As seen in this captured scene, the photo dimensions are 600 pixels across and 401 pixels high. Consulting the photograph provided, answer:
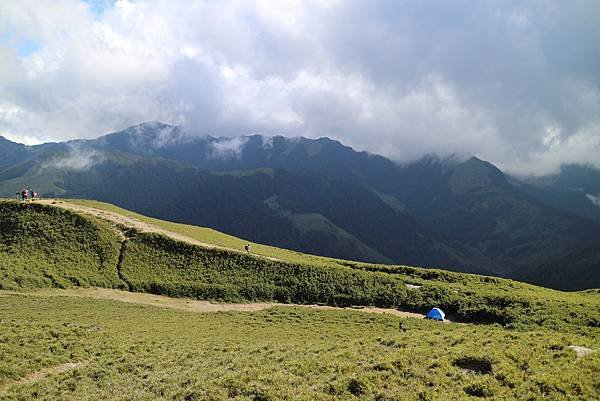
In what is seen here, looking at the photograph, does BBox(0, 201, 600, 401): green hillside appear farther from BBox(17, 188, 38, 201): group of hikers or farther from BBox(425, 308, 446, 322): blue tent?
BBox(425, 308, 446, 322): blue tent

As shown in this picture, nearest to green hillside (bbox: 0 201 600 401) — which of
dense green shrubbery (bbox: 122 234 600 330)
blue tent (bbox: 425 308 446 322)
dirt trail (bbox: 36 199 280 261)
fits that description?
dense green shrubbery (bbox: 122 234 600 330)

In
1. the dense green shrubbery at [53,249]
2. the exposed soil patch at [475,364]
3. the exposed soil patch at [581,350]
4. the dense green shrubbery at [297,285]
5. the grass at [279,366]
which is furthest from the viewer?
the dense green shrubbery at [53,249]

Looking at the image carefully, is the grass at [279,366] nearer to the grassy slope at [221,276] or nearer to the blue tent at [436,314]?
the blue tent at [436,314]

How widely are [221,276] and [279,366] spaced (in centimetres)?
4440

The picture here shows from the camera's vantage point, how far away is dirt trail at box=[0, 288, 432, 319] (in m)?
55.0

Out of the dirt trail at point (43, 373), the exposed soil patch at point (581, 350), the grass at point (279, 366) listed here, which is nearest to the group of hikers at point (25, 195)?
the grass at point (279, 366)

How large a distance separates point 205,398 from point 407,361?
950 cm

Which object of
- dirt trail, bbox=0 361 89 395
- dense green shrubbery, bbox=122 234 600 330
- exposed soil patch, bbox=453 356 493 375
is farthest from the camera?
dense green shrubbery, bbox=122 234 600 330

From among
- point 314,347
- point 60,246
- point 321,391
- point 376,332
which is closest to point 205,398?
point 321,391

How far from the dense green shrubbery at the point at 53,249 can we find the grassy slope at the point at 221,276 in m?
0.13

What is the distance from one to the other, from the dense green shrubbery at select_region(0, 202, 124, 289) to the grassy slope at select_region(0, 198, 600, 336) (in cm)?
13

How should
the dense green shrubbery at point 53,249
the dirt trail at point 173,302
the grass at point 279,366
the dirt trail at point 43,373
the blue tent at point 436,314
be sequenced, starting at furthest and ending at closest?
the dense green shrubbery at point 53,249 < the dirt trail at point 173,302 < the blue tent at point 436,314 < the dirt trail at point 43,373 < the grass at point 279,366

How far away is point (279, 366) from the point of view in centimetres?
2203

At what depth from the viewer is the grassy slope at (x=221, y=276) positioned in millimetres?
55969
